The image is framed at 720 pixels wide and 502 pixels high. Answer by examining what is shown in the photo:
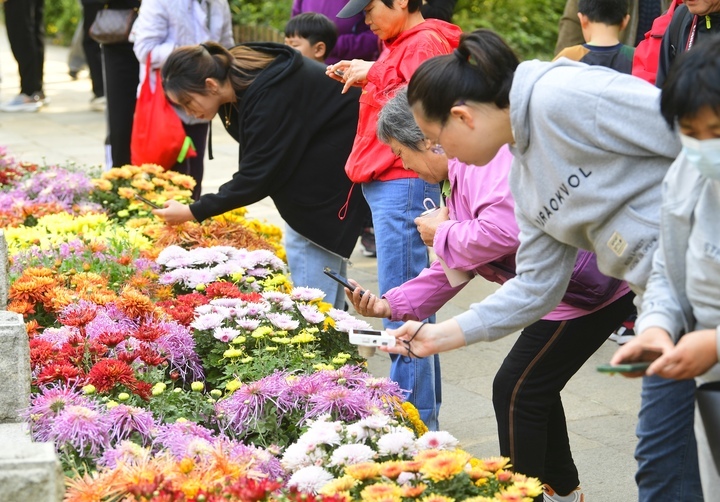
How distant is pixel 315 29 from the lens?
6152 millimetres

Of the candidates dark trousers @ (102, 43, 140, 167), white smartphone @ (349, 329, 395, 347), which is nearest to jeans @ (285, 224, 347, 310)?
white smartphone @ (349, 329, 395, 347)

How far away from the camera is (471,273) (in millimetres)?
3240

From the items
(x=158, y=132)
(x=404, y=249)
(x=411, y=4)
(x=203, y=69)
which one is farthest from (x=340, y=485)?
(x=158, y=132)

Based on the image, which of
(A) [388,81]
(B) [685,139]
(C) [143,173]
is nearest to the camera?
(B) [685,139]

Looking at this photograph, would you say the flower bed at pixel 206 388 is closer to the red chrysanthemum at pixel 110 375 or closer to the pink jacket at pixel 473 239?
the red chrysanthemum at pixel 110 375

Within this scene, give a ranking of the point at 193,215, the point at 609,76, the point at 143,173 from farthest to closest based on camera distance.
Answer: the point at 143,173 < the point at 193,215 < the point at 609,76

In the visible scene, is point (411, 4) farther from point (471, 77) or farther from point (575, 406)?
point (575, 406)

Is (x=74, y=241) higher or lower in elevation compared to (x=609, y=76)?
lower

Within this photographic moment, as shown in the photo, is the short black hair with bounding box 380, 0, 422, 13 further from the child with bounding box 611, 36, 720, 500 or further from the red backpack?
the child with bounding box 611, 36, 720, 500

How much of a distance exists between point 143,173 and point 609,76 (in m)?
3.91

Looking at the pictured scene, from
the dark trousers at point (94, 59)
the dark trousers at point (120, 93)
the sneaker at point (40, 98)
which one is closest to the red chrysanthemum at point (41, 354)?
the dark trousers at point (120, 93)

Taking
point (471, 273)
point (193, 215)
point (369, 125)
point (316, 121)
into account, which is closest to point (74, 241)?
point (193, 215)

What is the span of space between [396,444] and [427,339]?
266mm

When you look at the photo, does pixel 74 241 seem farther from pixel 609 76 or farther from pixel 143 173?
pixel 609 76
